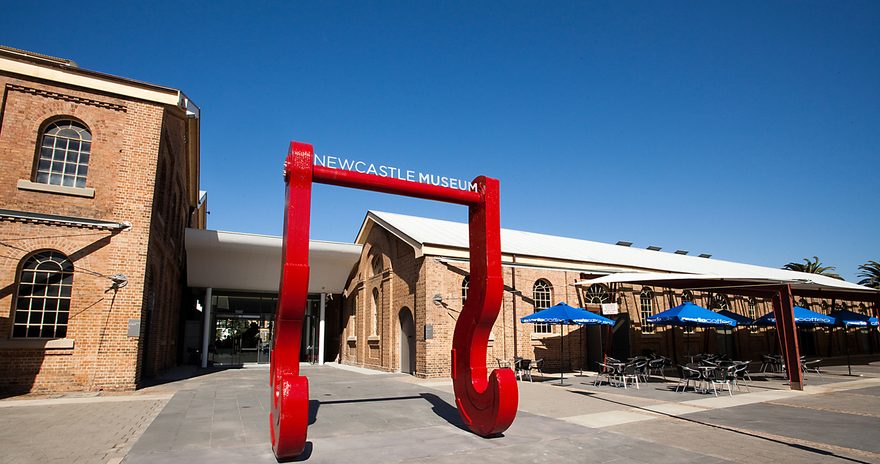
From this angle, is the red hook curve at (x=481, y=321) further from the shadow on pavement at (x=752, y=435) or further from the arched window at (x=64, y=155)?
the arched window at (x=64, y=155)

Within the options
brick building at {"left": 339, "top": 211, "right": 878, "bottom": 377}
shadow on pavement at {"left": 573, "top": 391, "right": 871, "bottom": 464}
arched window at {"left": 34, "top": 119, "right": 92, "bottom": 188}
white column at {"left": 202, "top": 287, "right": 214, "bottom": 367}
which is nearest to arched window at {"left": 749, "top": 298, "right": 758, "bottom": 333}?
brick building at {"left": 339, "top": 211, "right": 878, "bottom": 377}

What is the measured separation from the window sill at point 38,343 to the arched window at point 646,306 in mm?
21344

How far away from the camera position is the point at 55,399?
1159 cm

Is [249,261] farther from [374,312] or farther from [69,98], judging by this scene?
[69,98]

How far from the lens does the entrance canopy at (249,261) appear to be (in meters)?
21.2

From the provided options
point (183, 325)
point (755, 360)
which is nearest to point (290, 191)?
point (183, 325)

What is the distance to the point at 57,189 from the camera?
41.7 ft

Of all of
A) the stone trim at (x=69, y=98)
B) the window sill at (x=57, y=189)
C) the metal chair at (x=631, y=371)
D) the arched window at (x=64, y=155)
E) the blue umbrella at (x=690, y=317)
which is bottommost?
the metal chair at (x=631, y=371)

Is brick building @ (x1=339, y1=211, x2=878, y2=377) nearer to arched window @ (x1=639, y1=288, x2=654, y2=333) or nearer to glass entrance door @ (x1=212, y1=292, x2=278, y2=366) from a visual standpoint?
arched window @ (x1=639, y1=288, x2=654, y2=333)

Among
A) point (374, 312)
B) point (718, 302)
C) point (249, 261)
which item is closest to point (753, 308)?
point (718, 302)

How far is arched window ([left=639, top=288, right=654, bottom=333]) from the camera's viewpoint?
2323cm

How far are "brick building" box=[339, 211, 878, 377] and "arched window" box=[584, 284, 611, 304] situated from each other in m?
0.04

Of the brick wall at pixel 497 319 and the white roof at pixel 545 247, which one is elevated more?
the white roof at pixel 545 247

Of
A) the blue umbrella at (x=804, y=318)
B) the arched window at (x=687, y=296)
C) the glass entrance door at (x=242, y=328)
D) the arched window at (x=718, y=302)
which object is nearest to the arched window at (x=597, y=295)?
the arched window at (x=687, y=296)
